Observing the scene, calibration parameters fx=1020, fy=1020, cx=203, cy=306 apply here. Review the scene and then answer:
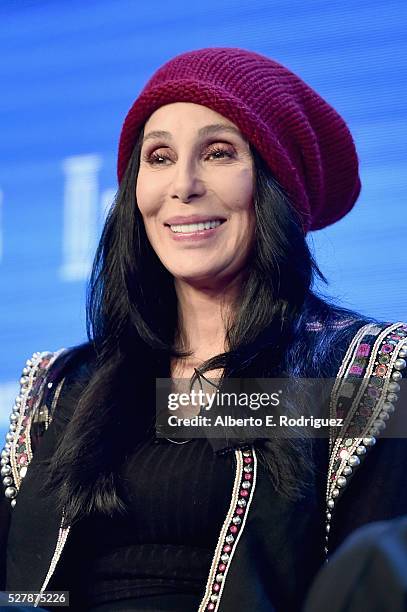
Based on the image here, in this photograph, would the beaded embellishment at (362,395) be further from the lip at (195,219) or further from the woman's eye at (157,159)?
the woman's eye at (157,159)

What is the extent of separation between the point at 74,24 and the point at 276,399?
111cm

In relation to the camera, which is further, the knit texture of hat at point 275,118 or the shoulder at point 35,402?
the shoulder at point 35,402

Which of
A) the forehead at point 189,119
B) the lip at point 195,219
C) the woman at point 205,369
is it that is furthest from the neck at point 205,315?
the forehead at point 189,119

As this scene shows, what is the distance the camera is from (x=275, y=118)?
1449 mm

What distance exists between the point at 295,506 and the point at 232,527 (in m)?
0.08

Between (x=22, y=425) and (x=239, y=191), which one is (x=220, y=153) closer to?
(x=239, y=191)

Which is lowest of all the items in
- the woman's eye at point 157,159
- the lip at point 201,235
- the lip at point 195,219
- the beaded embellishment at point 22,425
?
the beaded embellishment at point 22,425

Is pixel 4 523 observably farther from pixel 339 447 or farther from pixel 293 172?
pixel 293 172

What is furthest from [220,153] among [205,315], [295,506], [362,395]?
[295,506]

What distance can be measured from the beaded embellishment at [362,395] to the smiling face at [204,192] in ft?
0.73

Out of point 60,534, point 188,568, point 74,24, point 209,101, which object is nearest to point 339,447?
point 188,568

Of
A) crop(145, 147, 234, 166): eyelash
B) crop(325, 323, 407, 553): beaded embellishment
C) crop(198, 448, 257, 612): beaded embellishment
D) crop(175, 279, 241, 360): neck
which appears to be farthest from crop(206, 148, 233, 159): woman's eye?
crop(198, 448, 257, 612): beaded embellishment

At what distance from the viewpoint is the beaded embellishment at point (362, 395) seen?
1317 mm

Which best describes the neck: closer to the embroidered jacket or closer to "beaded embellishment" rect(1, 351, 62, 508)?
the embroidered jacket
